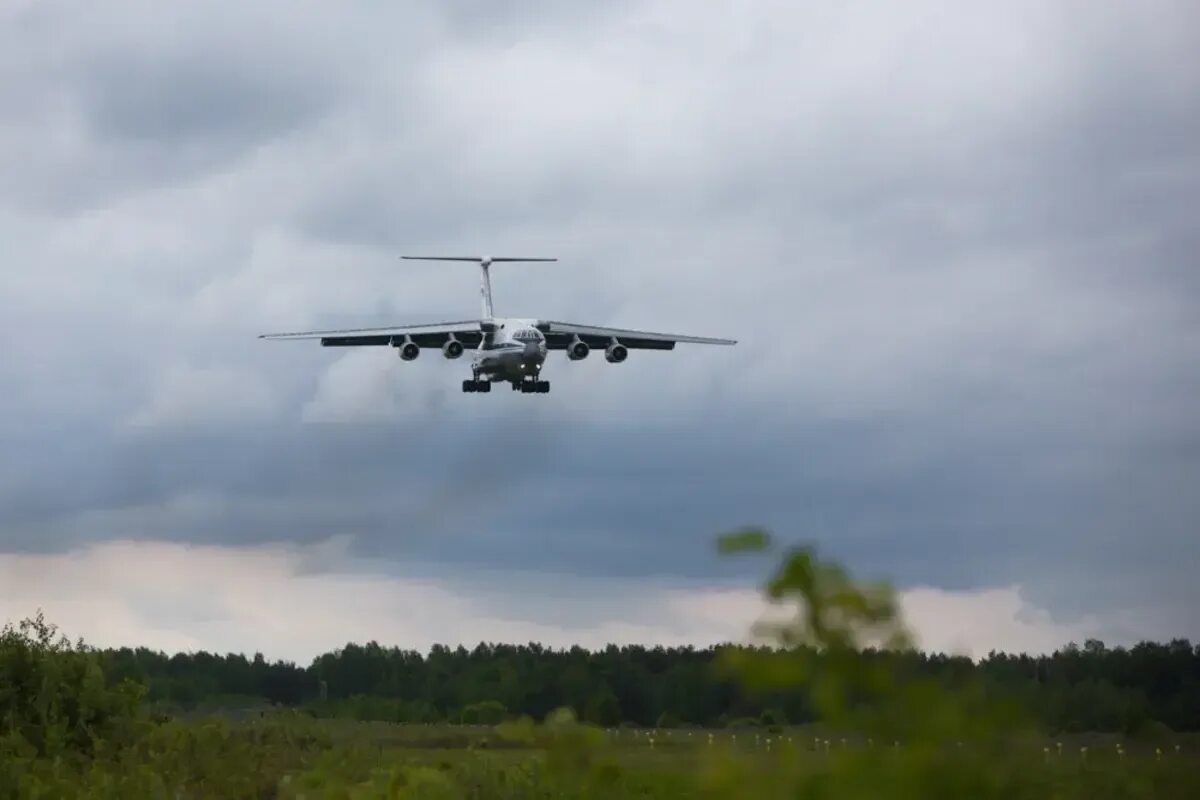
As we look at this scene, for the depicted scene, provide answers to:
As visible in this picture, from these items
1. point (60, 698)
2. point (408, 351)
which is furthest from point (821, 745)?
point (408, 351)

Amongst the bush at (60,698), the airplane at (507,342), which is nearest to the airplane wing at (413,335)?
the airplane at (507,342)

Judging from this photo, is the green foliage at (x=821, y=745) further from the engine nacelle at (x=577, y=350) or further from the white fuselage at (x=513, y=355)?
the engine nacelle at (x=577, y=350)

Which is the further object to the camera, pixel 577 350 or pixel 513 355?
pixel 577 350

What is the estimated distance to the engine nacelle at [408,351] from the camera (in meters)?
60.2

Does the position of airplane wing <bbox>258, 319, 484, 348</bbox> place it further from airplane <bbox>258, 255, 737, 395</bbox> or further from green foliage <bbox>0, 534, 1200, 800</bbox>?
green foliage <bbox>0, 534, 1200, 800</bbox>

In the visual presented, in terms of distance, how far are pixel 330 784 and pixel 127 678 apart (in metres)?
27.6

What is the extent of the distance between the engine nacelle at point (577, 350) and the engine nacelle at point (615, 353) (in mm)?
774

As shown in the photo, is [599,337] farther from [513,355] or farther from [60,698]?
[60,698]

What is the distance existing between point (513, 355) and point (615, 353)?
6.94 metres

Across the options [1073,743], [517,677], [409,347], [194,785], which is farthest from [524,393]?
[1073,743]

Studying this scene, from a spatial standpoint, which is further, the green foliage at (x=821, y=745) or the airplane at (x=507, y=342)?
the airplane at (x=507, y=342)

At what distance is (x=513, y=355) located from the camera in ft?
181

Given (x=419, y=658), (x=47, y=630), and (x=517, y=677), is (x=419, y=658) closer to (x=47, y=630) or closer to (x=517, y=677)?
(x=517, y=677)

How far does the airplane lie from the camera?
55625 mm
